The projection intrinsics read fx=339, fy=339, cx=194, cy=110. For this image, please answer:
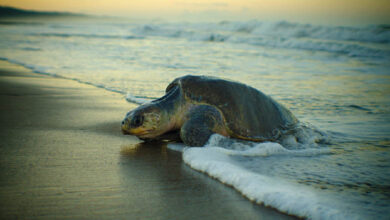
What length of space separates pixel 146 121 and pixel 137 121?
73 mm

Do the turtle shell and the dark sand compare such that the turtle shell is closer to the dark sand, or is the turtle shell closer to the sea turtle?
the sea turtle

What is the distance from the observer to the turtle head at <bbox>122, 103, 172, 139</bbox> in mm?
2760

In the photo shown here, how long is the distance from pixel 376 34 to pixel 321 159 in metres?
20.5

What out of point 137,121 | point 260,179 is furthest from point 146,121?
point 260,179

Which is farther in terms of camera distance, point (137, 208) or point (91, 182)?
point (91, 182)

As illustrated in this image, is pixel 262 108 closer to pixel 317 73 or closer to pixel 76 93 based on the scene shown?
pixel 76 93

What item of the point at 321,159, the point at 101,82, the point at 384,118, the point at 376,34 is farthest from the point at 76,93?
the point at 376,34

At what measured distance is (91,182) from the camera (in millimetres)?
1984

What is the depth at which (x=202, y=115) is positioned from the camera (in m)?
2.83

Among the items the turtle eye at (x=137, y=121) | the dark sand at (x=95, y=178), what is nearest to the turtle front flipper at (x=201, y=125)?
the dark sand at (x=95, y=178)

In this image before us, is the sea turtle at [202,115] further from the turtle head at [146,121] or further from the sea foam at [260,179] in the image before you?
the sea foam at [260,179]

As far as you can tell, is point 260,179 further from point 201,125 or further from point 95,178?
point 95,178

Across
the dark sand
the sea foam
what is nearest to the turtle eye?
the dark sand

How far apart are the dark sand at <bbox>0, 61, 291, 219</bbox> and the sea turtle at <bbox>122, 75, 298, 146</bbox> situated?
0.65 ft
